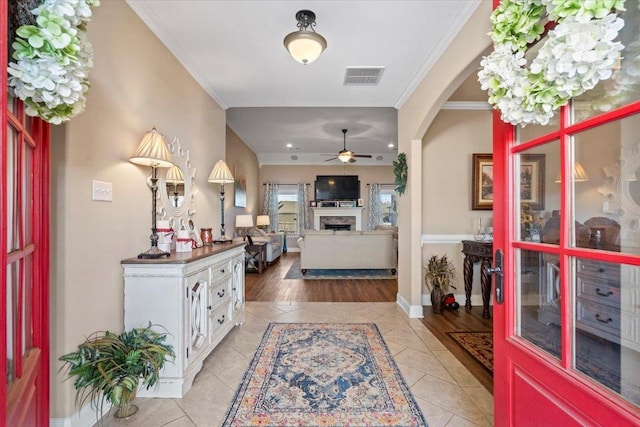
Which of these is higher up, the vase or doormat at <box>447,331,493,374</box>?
the vase

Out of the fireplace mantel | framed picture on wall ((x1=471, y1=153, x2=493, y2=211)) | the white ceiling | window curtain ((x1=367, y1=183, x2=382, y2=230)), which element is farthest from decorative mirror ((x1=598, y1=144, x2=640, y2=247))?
window curtain ((x1=367, y1=183, x2=382, y2=230))

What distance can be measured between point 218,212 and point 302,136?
152 inches

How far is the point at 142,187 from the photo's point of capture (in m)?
2.33

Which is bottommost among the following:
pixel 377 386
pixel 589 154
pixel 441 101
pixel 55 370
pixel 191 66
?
pixel 377 386

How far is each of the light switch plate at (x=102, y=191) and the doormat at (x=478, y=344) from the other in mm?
3072

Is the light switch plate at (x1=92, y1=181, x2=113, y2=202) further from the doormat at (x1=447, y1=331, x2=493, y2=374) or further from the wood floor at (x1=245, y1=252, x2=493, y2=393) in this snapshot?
the doormat at (x1=447, y1=331, x2=493, y2=374)

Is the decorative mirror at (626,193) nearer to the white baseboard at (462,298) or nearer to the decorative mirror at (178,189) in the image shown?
the decorative mirror at (178,189)

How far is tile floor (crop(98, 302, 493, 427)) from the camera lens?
183 centimetres

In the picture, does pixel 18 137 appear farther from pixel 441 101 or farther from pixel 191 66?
pixel 441 101

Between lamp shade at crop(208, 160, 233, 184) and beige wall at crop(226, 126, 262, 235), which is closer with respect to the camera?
lamp shade at crop(208, 160, 233, 184)

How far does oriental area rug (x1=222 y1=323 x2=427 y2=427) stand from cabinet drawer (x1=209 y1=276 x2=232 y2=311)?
1.86ft

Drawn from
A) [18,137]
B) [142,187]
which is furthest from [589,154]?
[142,187]

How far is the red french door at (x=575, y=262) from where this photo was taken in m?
0.82

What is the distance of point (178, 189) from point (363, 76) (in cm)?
235
